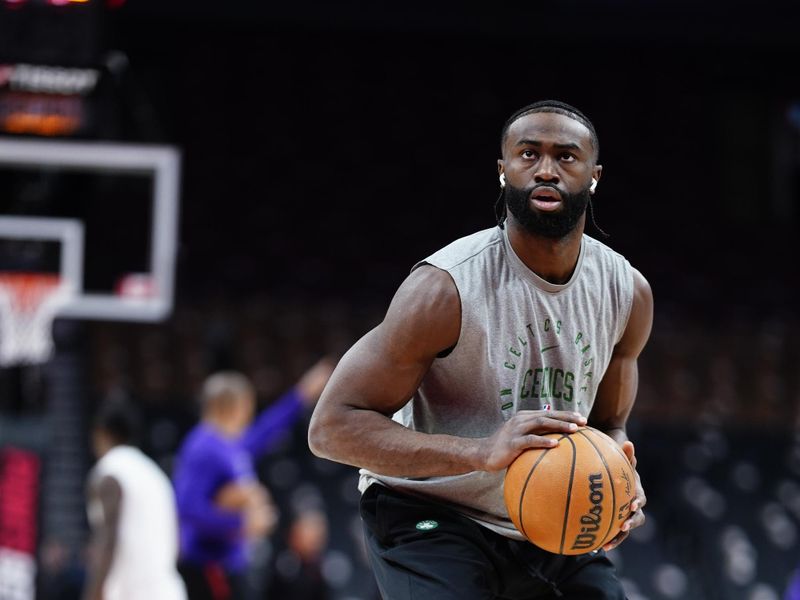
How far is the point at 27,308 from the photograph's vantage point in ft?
26.8

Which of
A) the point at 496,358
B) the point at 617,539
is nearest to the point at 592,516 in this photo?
the point at 617,539

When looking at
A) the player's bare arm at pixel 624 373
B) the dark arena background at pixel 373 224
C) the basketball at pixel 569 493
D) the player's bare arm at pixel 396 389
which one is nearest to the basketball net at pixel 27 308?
the dark arena background at pixel 373 224

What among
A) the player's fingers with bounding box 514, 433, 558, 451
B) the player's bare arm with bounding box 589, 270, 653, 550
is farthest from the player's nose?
the player's fingers with bounding box 514, 433, 558, 451

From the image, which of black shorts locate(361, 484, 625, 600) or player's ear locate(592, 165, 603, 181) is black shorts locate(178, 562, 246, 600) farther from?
player's ear locate(592, 165, 603, 181)

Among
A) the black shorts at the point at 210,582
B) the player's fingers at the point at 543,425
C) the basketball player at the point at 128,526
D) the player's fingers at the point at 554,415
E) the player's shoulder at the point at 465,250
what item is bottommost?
the black shorts at the point at 210,582

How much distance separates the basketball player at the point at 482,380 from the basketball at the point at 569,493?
0.21 feet

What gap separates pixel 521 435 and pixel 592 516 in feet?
0.79

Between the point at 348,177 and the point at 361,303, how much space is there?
212 cm

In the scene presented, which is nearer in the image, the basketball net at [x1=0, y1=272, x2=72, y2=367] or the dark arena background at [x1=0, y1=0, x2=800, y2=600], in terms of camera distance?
the basketball net at [x1=0, y1=272, x2=72, y2=367]

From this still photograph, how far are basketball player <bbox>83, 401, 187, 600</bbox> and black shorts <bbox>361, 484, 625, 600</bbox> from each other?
2.75 meters

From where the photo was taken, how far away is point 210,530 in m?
5.98

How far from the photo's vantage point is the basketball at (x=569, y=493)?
8.39ft

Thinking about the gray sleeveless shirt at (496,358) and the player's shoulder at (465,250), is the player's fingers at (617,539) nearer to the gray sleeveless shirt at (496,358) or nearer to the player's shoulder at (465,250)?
the gray sleeveless shirt at (496,358)

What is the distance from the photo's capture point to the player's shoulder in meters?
2.78
